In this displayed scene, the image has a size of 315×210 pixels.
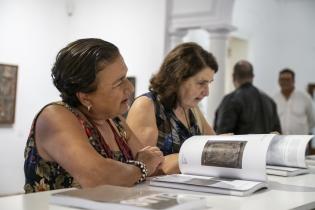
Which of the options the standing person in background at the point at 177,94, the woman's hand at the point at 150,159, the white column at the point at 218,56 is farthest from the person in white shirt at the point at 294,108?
the woman's hand at the point at 150,159

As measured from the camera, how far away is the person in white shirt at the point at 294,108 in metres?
6.90

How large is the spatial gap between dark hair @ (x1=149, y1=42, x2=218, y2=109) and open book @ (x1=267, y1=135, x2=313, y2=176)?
2.17ft

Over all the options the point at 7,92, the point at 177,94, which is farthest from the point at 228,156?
the point at 7,92

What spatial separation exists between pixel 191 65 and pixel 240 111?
225 cm

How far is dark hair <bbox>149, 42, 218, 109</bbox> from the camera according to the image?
2716 millimetres

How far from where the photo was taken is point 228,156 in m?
1.73

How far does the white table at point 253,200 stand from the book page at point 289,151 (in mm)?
466

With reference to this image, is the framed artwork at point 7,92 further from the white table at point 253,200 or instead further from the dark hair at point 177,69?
the white table at point 253,200

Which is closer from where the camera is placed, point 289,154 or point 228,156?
point 228,156

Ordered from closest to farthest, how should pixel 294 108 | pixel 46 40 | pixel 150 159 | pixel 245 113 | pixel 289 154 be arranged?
pixel 150 159
pixel 289 154
pixel 245 113
pixel 294 108
pixel 46 40

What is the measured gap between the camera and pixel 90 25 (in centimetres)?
735

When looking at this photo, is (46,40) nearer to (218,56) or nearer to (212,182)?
(218,56)

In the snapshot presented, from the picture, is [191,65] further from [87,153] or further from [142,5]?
[142,5]

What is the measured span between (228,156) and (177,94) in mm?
1042
